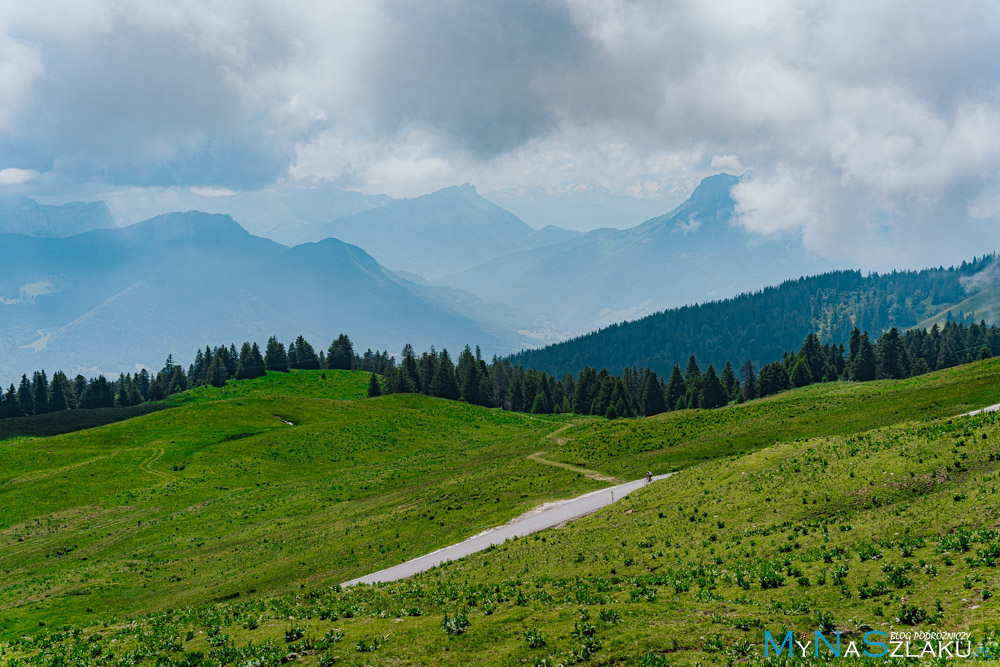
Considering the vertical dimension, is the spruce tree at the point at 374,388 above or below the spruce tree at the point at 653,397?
above

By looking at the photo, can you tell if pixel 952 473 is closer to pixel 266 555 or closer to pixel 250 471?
pixel 266 555

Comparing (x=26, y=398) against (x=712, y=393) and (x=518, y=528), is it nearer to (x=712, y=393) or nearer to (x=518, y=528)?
(x=518, y=528)

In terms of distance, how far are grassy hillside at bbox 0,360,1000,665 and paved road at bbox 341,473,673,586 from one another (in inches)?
76.7

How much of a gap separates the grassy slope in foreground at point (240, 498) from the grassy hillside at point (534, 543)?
0.38 metres

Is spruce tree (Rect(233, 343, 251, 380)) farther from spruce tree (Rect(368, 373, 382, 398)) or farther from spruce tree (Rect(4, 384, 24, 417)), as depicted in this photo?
spruce tree (Rect(4, 384, 24, 417))

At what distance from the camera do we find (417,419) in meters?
108

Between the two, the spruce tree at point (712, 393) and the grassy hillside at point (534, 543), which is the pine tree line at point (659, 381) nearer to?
the spruce tree at point (712, 393)

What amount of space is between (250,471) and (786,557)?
73165mm

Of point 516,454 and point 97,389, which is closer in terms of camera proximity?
point 516,454

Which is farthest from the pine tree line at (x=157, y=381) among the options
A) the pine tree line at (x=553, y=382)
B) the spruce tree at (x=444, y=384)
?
the spruce tree at (x=444, y=384)

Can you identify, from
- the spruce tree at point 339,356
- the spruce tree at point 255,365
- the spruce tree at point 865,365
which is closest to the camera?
the spruce tree at point 865,365

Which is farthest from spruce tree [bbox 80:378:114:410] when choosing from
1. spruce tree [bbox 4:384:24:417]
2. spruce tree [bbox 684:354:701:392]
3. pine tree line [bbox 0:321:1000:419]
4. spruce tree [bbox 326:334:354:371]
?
spruce tree [bbox 684:354:701:392]

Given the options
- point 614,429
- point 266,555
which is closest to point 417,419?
point 614,429

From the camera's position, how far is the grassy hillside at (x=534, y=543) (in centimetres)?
1577
